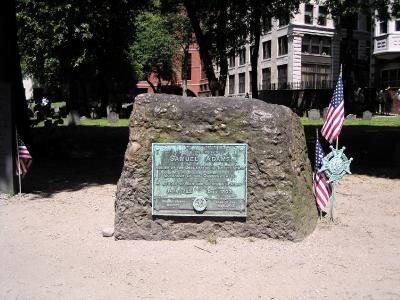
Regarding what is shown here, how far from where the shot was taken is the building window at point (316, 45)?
172 ft

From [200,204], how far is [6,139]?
13.8 feet

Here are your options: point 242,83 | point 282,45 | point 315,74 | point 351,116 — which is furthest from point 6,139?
point 242,83

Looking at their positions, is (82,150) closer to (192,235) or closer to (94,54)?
(192,235)

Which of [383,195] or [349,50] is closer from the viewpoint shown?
[383,195]

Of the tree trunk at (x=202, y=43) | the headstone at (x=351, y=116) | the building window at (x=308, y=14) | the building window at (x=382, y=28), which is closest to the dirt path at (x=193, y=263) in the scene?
the tree trunk at (x=202, y=43)

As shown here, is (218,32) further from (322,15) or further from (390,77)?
(390,77)

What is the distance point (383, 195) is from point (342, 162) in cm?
279

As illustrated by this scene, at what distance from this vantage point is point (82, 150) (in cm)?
1523

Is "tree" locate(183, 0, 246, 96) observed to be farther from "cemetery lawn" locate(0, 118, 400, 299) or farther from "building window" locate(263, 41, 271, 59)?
"building window" locate(263, 41, 271, 59)

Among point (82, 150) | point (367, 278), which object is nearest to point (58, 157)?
point (82, 150)

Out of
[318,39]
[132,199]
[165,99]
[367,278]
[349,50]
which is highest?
[318,39]

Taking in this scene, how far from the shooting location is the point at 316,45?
53.2 meters

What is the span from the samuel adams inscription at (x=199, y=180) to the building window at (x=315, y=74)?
148 feet

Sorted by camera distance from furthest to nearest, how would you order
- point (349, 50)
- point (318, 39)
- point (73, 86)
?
1. point (318, 39)
2. point (73, 86)
3. point (349, 50)
